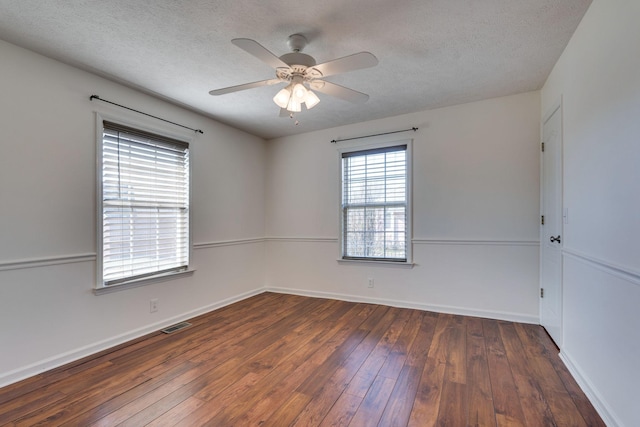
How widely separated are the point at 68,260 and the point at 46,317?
444mm

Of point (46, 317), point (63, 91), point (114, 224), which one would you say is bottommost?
point (46, 317)

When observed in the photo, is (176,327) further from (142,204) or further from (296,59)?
(296,59)

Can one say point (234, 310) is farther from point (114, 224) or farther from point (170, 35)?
point (170, 35)

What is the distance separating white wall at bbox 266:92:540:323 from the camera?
3150mm

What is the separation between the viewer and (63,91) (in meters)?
2.39

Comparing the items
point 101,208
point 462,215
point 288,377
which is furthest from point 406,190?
point 101,208

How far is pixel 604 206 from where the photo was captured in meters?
1.68

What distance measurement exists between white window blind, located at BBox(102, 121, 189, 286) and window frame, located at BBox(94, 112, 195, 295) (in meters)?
0.03

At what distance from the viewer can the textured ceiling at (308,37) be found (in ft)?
5.90

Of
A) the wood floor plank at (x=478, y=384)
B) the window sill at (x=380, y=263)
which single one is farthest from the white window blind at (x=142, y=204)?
the wood floor plank at (x=478, y=384)

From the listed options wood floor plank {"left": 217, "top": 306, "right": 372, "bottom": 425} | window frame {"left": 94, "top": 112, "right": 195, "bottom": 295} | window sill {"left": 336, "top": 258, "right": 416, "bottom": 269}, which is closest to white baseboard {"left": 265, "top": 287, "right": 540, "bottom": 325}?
window sill {"left": 336, "top": 258, "right": 416, "bottom": 269}

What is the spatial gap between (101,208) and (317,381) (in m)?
2.35

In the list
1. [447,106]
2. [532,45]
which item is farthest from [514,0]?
[447,106]

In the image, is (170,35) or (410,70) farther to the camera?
(410,70)
